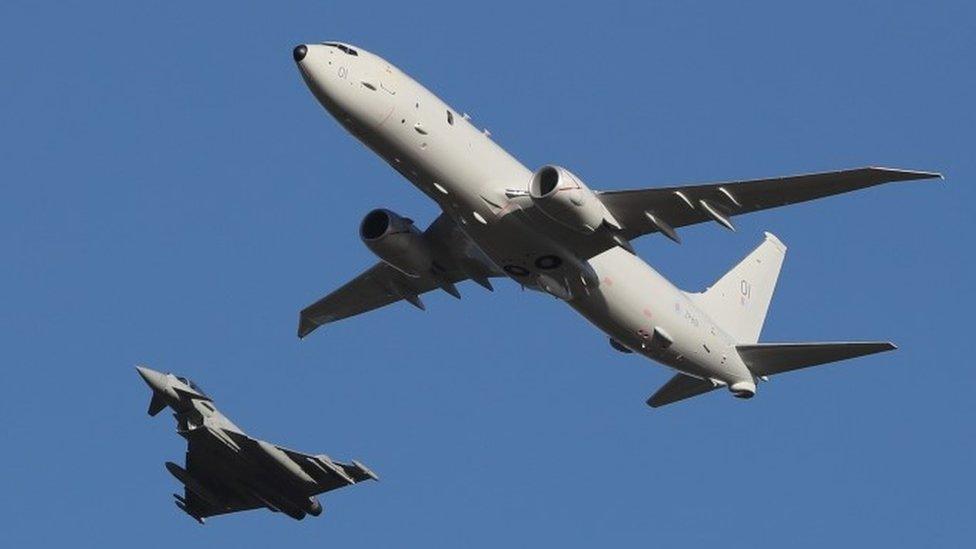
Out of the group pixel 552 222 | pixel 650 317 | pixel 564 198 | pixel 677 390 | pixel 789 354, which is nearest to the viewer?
pixel 564 198

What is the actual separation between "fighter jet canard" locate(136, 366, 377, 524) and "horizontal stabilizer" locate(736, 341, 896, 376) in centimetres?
1218

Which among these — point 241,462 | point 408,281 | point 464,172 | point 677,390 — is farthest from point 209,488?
point 464,172

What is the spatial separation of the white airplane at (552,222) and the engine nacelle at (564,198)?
0.04m

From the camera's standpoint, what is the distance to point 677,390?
58125 millimetres

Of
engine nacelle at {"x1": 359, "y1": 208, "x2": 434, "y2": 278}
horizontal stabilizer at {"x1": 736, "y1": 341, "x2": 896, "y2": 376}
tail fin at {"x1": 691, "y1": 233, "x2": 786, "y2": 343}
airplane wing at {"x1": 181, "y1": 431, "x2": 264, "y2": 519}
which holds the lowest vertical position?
airplane wing at {"x1": 181, "y1": 431, "x2": 264, "y2": 519}

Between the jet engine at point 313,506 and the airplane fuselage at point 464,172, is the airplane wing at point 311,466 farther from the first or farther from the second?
the airplane fuselage at point 464,172

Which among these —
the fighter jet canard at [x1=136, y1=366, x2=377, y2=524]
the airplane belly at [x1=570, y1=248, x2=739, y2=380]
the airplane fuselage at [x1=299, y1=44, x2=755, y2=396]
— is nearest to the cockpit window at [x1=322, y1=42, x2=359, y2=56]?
the airplane fuselage at [x1=299, y1=44, x2=755, y2=396]

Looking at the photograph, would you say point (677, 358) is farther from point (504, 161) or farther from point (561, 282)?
point (504, 161)

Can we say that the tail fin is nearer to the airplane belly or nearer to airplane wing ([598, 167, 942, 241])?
the airplane belly

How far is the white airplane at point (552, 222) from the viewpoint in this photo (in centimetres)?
4803

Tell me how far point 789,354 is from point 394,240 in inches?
490

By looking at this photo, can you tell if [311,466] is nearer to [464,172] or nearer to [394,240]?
[394,240]

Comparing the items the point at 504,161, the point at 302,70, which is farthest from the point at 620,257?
the point at 302,70

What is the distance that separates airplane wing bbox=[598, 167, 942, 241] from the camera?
47.8 metres
